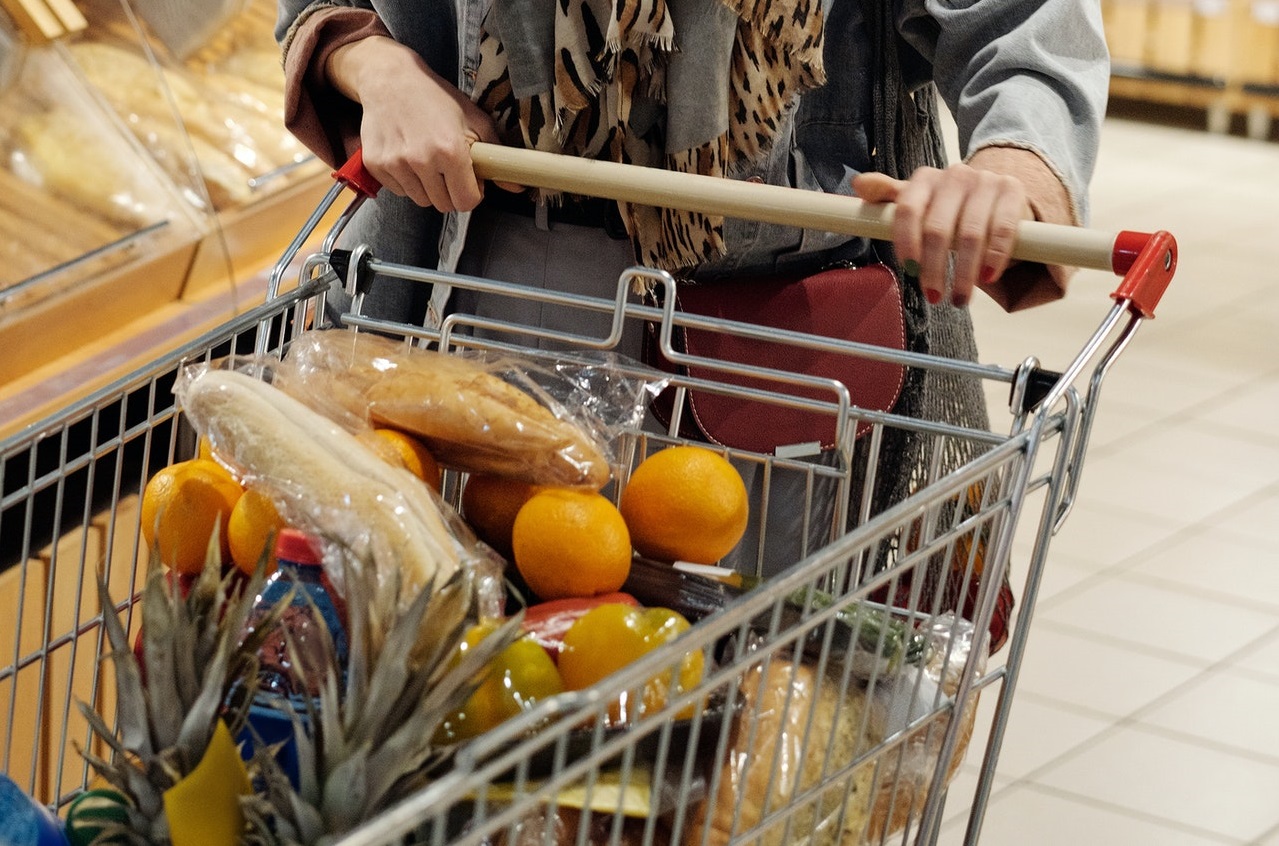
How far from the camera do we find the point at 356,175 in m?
1.44

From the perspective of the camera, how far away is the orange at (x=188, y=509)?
4.03 feet

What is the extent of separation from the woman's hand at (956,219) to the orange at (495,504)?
0.36 metres

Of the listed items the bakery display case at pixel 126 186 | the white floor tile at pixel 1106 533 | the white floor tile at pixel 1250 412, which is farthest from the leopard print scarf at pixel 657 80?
the white floor tile at pixel 1250 412

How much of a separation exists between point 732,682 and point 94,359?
1.49 metres

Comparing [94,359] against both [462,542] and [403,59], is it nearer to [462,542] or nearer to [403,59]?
[403,59]

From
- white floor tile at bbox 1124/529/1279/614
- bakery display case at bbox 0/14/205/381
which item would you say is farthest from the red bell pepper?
white floor tile at bbox 1124/529/1279/614

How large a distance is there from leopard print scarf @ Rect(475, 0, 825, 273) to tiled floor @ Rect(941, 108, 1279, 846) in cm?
143

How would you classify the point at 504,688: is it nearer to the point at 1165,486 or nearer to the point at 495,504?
the point at 495,504

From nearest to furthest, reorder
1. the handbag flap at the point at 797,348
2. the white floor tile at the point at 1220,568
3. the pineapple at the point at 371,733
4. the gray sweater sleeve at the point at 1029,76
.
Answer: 1. the pineapple at the point at 371,733
2. the gray sweater sleeve at the point at 1029,76
3. the handbag flap at the point at 797,348
4. the white floor tile at the point at 1220,568

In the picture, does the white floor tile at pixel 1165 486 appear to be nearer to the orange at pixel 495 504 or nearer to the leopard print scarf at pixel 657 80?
the leopard print scarf at pixel 657 80

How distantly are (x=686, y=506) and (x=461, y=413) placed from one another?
20 centimetres

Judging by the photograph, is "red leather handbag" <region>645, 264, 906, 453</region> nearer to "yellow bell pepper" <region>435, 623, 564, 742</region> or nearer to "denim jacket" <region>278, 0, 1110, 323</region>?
"denim jacket" <region>278, 0, 1110, 323</region>

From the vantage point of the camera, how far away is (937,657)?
1228 millimetres

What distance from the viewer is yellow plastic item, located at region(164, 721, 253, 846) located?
93cm
